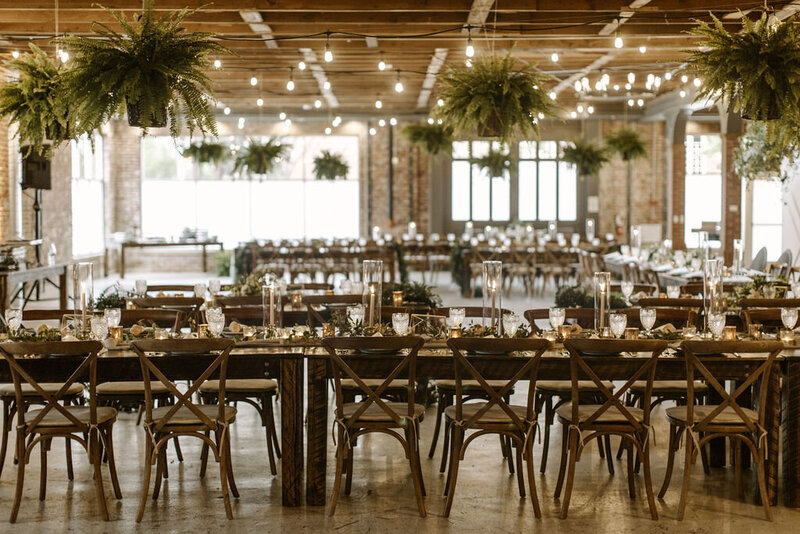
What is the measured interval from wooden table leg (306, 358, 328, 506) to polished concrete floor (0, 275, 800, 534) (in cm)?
10

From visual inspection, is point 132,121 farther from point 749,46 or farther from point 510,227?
→ point 510,227

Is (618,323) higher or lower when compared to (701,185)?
lower

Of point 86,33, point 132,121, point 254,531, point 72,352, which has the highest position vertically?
point 86,33

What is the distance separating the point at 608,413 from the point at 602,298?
1009 mm

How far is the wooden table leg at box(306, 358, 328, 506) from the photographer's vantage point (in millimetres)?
4926

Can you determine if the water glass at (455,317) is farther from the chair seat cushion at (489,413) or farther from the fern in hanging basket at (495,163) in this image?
the fern in hanging basket at (495,163)

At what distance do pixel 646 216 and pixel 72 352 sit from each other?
62.9 ft

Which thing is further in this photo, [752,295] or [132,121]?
[752,295]

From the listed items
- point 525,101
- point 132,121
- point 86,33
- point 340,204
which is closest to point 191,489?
point 132,121

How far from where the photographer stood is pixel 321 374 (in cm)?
497

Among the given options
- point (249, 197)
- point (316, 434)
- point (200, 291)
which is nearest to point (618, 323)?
point (316, 434)

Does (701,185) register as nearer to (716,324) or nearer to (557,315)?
(716,324)

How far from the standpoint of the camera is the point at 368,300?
5922 millimetres

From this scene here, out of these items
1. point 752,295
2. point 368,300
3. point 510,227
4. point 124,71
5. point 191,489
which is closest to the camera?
point 191,489
